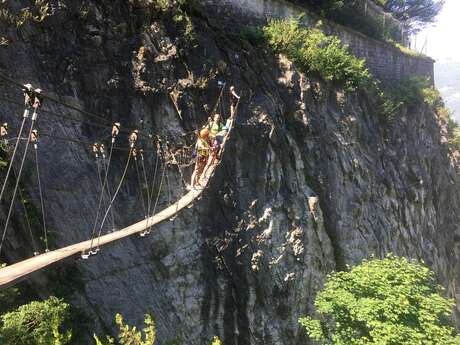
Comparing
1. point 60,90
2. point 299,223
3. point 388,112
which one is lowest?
point 299,223

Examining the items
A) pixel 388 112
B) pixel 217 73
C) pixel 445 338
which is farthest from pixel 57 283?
pixel 388 112

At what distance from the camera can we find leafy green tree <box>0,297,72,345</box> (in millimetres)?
4965

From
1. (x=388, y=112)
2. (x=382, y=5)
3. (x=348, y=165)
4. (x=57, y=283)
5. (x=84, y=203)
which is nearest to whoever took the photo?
(x=57, y=283)

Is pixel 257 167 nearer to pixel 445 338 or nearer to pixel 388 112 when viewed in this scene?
pixel 445 338

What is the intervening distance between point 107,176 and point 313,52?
21.8 ft

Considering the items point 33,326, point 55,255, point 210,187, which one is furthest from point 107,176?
point 55,255

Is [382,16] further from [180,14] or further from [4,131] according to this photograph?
[4,131]

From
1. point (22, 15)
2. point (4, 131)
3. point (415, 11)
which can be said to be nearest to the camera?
point (4, 131)

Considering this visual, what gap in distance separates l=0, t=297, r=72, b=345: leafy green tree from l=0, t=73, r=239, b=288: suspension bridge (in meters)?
0.76

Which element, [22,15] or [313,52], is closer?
[22,15]

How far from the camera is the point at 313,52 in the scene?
10.8m

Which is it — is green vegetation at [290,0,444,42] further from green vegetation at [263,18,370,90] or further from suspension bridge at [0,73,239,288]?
suspension bridge at [0,73,239,288]

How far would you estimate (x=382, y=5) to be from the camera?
66.9 ft

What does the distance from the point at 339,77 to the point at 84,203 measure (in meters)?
8.16
